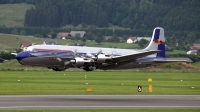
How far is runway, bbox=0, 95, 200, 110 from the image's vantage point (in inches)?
1676

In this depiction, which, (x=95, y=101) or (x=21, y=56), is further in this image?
(x=21, y=56)

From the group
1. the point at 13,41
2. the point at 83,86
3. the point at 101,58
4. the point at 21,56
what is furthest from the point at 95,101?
the point at 13,41

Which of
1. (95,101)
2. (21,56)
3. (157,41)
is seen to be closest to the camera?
(95,101)

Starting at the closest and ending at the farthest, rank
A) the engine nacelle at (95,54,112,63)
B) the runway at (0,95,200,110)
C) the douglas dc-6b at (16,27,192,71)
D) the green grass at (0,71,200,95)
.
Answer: the runway at (0,95,200,110)
the engine nacelle at (95,54,112,63)
the douglas dc-6b at (16,27,192,71)
the green grass at (0,71,200,95)

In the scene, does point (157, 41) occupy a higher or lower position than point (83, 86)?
higher

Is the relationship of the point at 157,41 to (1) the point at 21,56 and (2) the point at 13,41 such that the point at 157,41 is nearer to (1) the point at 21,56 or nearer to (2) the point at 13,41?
(1) the point at 21,56

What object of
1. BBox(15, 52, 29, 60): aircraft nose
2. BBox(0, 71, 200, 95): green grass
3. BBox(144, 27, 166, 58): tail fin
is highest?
BBox(144, 27, 166, 58): tail fin

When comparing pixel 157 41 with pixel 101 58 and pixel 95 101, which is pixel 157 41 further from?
pixel 95 101

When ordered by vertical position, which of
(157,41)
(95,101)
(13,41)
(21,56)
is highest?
(13,41)

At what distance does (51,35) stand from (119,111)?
148 meters

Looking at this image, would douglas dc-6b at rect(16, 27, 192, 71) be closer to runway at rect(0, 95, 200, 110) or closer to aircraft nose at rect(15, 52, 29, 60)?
aircraft nose at rect(15, 52, 29, 60)

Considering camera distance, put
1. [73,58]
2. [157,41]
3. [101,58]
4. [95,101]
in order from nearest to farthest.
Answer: [95,101]
[101,58]
[73,58]
[157,41]

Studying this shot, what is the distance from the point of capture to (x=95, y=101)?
4672 cm

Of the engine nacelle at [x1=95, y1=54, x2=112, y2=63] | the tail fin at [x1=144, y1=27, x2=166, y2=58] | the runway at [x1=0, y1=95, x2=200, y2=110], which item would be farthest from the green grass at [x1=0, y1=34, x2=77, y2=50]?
the engine nacelle at [x1=95, y1=54, x2=112, y2=63]
